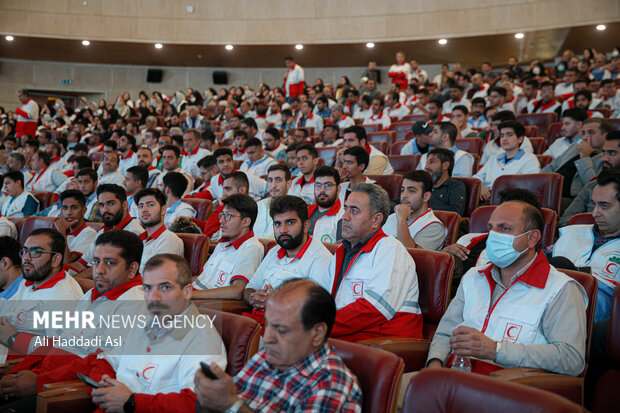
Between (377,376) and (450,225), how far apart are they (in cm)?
199

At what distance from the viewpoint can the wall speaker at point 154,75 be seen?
1589cm

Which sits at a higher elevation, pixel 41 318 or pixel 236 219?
pixel 236 219

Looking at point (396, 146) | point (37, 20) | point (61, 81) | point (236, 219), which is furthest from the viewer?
point (61, 81)

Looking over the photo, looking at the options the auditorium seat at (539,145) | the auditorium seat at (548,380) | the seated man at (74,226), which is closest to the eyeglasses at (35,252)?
the seated man at (74,226)

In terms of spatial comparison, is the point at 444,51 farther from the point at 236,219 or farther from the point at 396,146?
the point at 236,219

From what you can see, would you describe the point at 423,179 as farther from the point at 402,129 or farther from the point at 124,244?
the point at 402,129

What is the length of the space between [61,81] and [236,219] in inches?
583

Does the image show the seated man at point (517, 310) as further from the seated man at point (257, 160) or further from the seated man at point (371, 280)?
the seated man at point (257, 160)

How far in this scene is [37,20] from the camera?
497 inches

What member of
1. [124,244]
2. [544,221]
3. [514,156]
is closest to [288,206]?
[124,244]

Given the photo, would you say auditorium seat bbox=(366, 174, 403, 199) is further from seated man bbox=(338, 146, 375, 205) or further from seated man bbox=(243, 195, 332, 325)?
seated man bbox=(243, 195, 332, 325)

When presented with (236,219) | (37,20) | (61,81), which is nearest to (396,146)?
(236,219)

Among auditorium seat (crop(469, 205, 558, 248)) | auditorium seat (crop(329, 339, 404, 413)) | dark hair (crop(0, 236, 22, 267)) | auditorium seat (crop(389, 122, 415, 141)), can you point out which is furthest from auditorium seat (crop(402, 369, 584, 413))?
auditorium seat (crop(389, 122, 415, 141))

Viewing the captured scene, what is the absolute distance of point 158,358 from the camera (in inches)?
74.9
